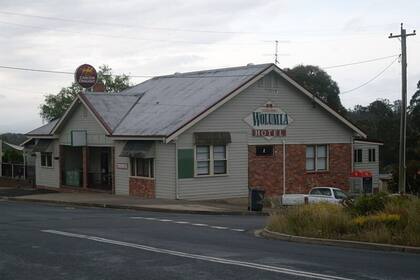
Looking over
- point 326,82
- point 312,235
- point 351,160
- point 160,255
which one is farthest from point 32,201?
point 326,82

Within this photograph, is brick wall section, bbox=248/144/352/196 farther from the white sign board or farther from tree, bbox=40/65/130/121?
tree, bbox=40/65/130/121

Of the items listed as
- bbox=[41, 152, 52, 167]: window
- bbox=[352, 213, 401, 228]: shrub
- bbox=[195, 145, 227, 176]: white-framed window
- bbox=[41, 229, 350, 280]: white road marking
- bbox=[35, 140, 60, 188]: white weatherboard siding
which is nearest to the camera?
bbox=[41, 229, 350, 280]: white road marking

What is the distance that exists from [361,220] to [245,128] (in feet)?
61.1

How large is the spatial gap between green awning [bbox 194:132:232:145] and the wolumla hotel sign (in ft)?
5.49

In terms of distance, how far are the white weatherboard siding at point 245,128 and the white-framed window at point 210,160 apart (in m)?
0.29

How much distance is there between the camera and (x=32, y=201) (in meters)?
33.7

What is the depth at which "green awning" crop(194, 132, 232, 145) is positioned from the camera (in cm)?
3225

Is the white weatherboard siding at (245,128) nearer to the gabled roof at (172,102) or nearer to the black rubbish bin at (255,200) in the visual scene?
the gabled roof at (172,102)

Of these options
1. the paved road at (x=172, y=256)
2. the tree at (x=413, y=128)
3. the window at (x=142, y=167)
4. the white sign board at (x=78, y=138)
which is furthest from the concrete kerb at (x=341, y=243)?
the tree at (x=413, y=128)

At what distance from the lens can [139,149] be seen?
3294 cm

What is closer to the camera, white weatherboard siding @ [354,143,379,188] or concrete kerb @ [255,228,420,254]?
concrete kerb @ [255,228,420,254]

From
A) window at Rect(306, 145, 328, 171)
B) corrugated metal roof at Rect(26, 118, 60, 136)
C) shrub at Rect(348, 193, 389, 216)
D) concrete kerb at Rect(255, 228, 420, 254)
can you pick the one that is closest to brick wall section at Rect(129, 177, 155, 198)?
window at Rect(306, 145, 328, 171)

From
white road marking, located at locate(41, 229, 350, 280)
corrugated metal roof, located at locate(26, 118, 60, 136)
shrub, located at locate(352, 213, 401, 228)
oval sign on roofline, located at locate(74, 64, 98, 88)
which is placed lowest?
white road marking, located at locate(41, 229, 350, 280)

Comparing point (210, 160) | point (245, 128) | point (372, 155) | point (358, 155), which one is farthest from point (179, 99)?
point (372, 155)
